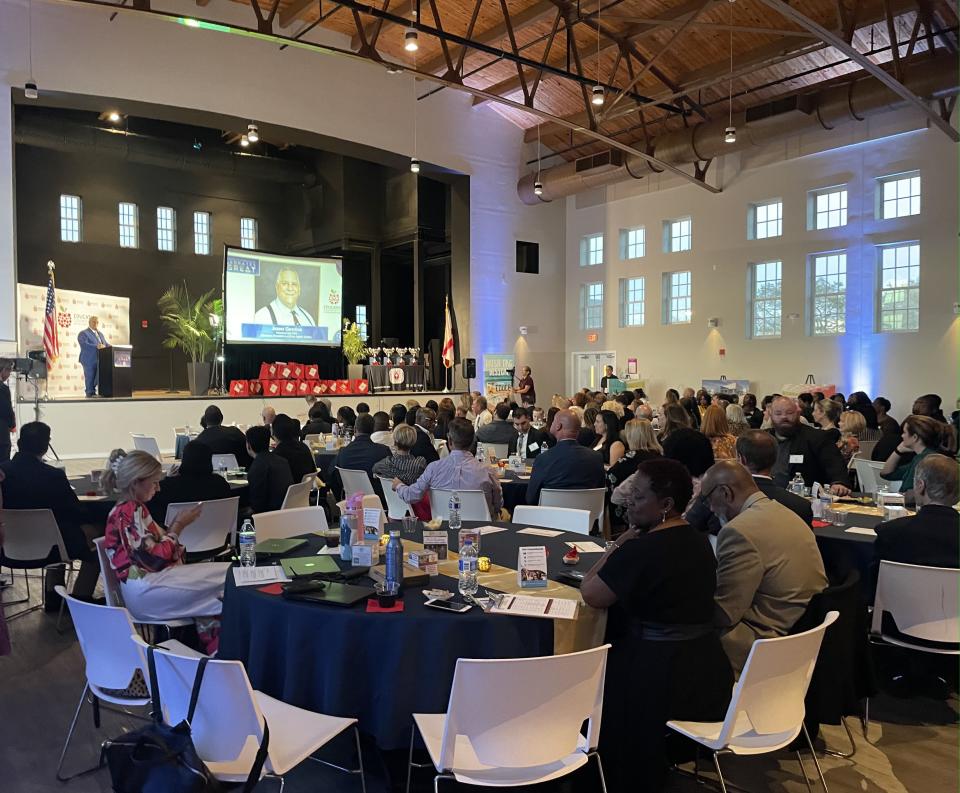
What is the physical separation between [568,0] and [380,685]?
1201cm

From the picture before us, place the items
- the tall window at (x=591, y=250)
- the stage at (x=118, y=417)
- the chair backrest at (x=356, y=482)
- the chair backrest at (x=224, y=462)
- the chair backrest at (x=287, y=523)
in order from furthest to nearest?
the tall window at (x=591, y=250)
the stage at (x=118, y=417)
the chair backrest at (x=224, y=462)
the chair backrest at (x=356, y=482)
the chair backrest at (x=287, y=523)

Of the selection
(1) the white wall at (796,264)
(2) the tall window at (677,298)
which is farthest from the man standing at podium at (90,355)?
(2) the tall window at (677,298)

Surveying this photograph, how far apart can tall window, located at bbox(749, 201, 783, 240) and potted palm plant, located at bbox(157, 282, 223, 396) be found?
11861 millimetres

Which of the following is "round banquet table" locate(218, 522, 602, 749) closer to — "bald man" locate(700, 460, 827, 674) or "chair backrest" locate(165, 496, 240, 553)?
"bald man" locate(700, 460, 827, 674)

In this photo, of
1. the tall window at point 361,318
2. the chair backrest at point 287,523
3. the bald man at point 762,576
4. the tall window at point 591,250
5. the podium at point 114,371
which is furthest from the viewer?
the tall window at point 361,318

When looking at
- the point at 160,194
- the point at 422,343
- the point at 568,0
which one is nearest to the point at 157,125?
the point at 160,194

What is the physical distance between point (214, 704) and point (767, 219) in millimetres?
15958

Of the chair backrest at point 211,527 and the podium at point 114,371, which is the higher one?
the podium at point 114,371

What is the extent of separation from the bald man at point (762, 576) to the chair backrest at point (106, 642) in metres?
2.09

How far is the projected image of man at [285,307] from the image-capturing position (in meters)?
16.1

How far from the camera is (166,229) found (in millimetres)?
19812

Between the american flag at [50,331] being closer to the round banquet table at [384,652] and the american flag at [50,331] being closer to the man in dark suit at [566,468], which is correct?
the man in dark suit at [566,468]

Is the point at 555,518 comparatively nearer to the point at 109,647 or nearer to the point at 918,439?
the point at 918,439

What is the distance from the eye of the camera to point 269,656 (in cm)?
284
